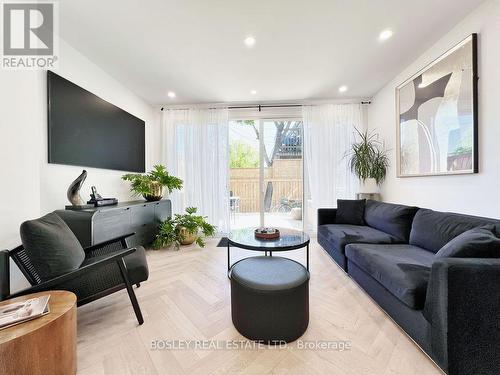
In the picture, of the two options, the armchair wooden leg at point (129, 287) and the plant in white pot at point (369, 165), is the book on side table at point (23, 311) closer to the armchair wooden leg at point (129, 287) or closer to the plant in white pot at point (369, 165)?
the armchair wooden leg at point (129, 287)

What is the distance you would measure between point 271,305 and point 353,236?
1.55 meters

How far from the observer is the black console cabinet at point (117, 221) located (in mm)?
2029

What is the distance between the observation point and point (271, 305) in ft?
4.46

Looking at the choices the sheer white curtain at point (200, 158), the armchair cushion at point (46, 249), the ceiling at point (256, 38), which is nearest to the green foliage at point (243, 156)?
the sheer white curtain at point (200, 158)

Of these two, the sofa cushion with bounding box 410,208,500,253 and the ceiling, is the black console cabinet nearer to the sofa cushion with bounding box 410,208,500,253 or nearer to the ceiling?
the ceiling

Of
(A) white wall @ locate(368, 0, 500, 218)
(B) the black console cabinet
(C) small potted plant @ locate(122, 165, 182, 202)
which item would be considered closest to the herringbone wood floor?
(B) the black console cabinet

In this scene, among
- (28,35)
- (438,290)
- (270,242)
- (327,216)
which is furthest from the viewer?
(327,216)

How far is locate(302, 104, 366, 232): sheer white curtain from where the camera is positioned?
3857 millimetres

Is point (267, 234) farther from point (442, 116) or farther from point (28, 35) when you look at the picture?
point (28, 35)

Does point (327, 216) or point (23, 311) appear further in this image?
point (327, 216)

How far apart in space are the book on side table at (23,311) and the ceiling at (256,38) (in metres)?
2.28

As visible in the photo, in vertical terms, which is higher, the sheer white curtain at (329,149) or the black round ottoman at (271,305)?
the sheer white curtain at (329,149)

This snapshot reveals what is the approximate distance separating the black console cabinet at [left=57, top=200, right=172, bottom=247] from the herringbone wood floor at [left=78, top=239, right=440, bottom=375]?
655mm

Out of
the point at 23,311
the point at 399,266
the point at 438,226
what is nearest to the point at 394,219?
the point at 438,226
